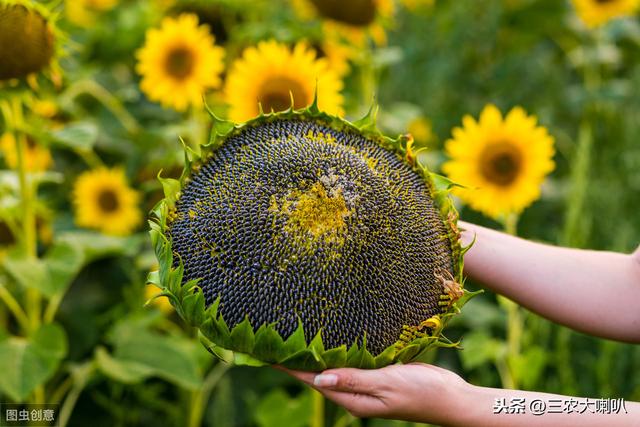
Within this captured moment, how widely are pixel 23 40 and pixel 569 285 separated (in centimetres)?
105

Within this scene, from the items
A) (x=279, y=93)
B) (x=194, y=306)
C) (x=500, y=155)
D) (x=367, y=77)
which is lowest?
(x=194, y=306)

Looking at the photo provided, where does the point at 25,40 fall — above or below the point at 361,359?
above

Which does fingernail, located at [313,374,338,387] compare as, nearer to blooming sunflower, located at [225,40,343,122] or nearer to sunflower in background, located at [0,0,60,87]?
sunflower in background, located at [0,0,60,87]

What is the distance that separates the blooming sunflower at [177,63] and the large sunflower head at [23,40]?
0.51m

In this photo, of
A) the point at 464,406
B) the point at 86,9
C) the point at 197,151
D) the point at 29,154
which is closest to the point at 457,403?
the point at 464,406

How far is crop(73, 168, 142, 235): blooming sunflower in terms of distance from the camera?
2096 millimetres

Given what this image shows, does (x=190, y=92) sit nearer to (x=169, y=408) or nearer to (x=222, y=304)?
(x=169, y=408)

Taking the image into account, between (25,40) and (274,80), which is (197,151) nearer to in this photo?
(25,40)

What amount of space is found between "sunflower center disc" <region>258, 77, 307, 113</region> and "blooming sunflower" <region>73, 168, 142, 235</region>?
1.44 ft

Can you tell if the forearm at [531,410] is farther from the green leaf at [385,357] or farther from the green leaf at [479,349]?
the green leaf at [479,349]

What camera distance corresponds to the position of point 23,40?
1.50 metres

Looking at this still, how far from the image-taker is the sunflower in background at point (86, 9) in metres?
2.91

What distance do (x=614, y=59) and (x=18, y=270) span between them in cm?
188

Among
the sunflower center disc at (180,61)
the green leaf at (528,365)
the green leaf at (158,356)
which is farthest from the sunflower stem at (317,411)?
the sunflower center disc at (180,61)
